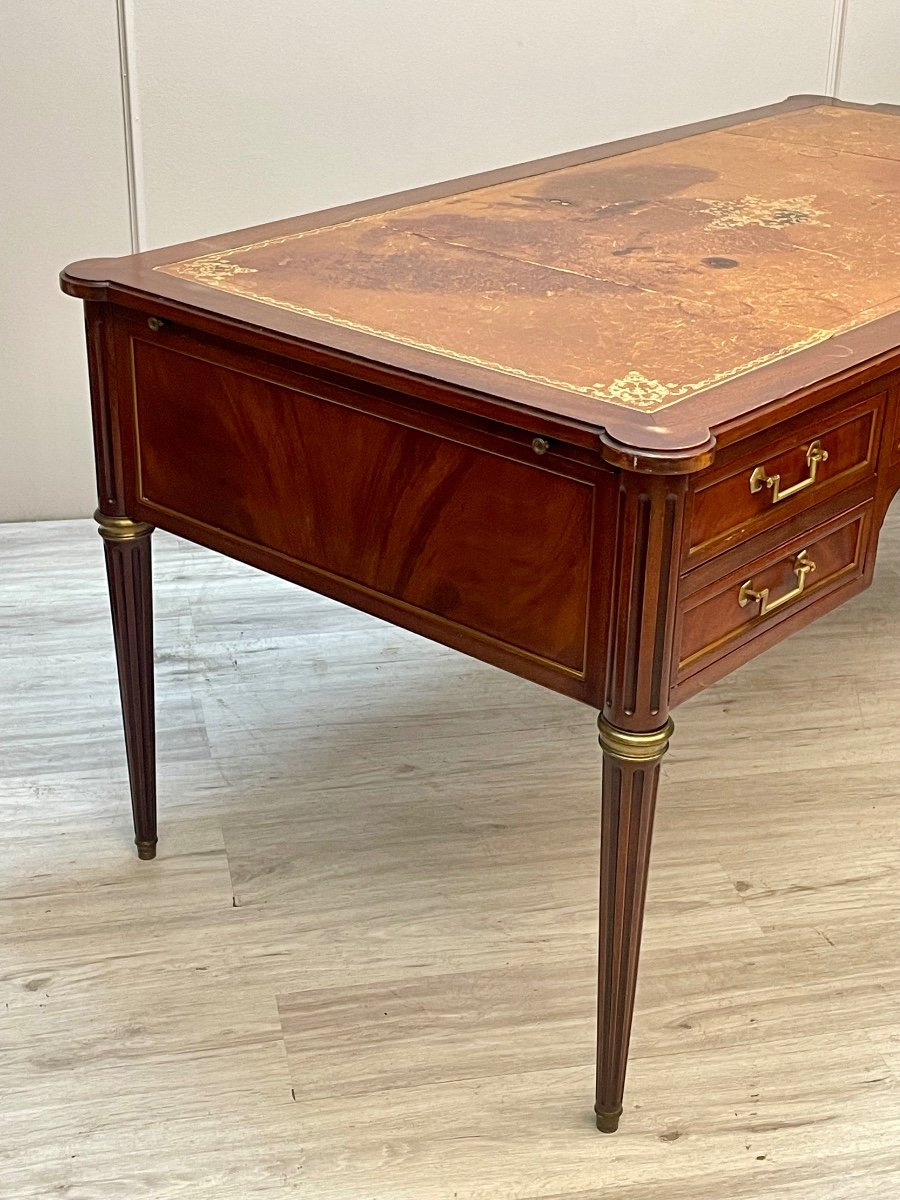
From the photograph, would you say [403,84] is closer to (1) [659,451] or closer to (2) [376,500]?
(2) [376,500]

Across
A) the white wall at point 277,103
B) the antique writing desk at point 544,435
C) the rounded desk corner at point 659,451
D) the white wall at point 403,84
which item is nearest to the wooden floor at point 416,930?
the antique writing desk at point 544,435

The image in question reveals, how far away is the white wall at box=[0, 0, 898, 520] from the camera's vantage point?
125 inches

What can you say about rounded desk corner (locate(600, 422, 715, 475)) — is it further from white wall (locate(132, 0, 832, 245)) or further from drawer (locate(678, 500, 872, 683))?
white wall (locate(132, 0, 832, 245))

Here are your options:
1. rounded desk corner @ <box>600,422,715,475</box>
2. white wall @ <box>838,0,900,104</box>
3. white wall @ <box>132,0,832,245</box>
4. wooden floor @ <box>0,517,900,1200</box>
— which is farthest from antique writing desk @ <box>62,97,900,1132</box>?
white wall @ <box>838,0,900,104</box>

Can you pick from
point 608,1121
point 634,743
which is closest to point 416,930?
point 608,1121

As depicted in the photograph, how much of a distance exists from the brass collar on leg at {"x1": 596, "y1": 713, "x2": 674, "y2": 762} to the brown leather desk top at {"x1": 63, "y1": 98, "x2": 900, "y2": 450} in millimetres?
332

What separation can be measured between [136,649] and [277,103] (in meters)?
1.59

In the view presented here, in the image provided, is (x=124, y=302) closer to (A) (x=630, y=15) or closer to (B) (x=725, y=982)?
(B) (x=725, y=982)

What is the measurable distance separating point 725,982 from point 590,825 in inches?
16.0

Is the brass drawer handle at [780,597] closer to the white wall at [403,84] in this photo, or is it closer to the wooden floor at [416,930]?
the wooden floor at [416,930]

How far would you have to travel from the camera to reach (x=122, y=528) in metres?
2.11

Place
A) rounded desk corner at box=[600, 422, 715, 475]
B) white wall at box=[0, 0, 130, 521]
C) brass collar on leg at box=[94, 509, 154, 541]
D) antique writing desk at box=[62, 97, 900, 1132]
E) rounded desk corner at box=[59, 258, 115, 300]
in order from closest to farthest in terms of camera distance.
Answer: rounded desk corner at box=[600, 422, 715, 475] → antique writing desk at box=[62, 97, 900, 1132] → rounded desk corner at box=[59, 258, 115, 300] → brass collar on leg at box=[94, 509, 154, 541] → white wall at box=[0, 0, 130, 521]

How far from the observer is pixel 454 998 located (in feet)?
6.73

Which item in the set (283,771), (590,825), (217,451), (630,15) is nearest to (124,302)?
(217,451)
